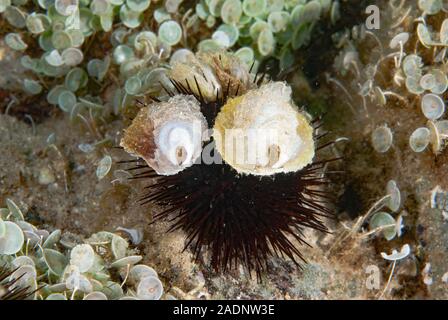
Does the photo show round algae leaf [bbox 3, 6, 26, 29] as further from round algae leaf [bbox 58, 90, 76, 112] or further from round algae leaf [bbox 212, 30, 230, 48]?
round algae leaf [bbox 212, 30, 230, 48]

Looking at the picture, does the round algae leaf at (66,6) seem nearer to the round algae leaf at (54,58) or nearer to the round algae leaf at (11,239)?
the round algae leaf at (54,58)

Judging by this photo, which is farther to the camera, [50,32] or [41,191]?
[50,32]

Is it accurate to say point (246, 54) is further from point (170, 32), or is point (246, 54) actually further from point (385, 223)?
point (385, 223)

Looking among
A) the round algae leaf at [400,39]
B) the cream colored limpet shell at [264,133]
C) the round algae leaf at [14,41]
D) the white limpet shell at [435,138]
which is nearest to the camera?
the cream colored limpet shell at [264,133]

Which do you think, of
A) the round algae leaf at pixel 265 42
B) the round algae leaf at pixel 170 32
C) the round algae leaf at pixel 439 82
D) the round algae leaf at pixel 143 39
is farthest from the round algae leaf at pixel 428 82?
the round algae leaf at pixel 143 39

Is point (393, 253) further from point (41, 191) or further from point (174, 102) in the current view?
point (41, 191)

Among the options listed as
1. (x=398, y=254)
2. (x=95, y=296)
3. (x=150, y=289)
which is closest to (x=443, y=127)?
(x=398, y=254)

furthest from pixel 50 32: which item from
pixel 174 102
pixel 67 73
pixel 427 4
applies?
pixel 427 4
